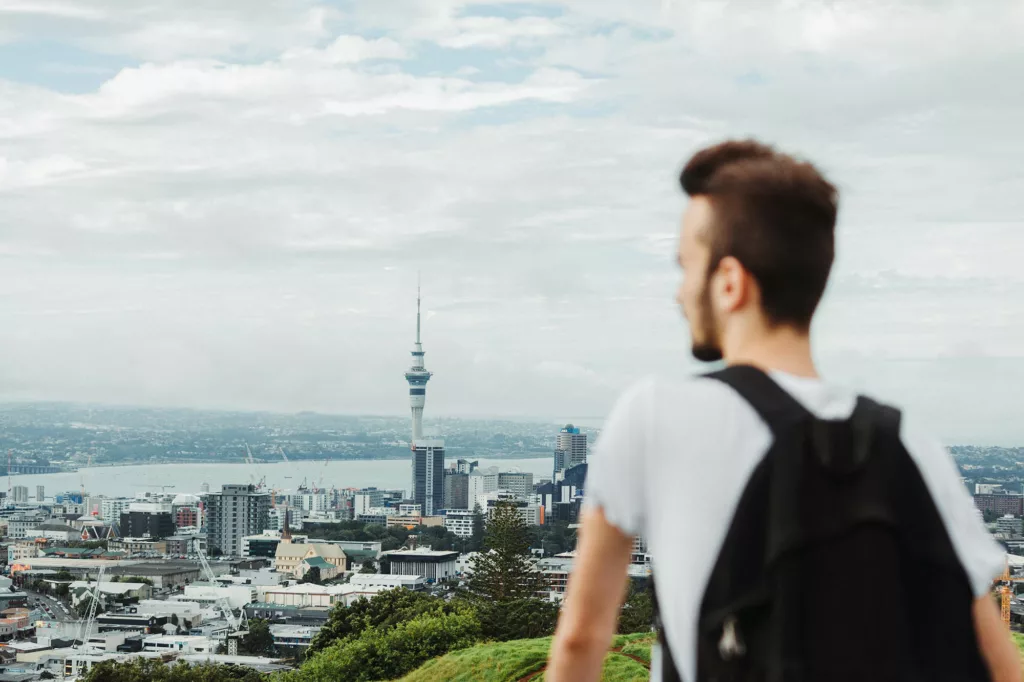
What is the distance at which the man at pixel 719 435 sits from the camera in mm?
706

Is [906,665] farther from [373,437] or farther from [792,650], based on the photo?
[373,437]

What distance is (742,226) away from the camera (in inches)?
29.5

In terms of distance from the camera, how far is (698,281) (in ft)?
2.57

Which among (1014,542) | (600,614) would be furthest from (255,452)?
(600,614)

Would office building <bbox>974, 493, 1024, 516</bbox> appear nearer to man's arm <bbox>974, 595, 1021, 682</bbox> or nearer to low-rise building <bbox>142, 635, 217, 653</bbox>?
low-rise building <bbox>142, 635, 217, 653</bbox>

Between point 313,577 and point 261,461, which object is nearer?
point 313,577

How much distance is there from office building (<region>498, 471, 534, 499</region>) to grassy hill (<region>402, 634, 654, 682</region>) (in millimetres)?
74976

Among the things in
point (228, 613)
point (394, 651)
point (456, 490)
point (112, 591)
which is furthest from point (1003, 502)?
point (394, 651)

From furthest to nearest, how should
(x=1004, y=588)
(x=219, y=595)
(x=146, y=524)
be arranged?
(x=146, y=524) → (x=219, y=595) → (x=1004, y=588)

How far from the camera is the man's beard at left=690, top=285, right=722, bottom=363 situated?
785 millimetres

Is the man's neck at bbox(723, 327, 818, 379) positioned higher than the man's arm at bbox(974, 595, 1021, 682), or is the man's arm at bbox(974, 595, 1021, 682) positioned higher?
the man's neck at bbox(723, 327, 818, 379)

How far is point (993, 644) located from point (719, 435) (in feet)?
0.76

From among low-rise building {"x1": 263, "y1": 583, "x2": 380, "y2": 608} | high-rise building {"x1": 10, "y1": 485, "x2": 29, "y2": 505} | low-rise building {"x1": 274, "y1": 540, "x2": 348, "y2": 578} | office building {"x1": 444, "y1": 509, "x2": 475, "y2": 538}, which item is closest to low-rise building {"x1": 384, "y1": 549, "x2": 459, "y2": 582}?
low-rise building {"x1": 263, "y1": 583, "x2": 380, "y2": 608}

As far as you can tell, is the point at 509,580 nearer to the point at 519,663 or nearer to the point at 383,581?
the point at 519,663
